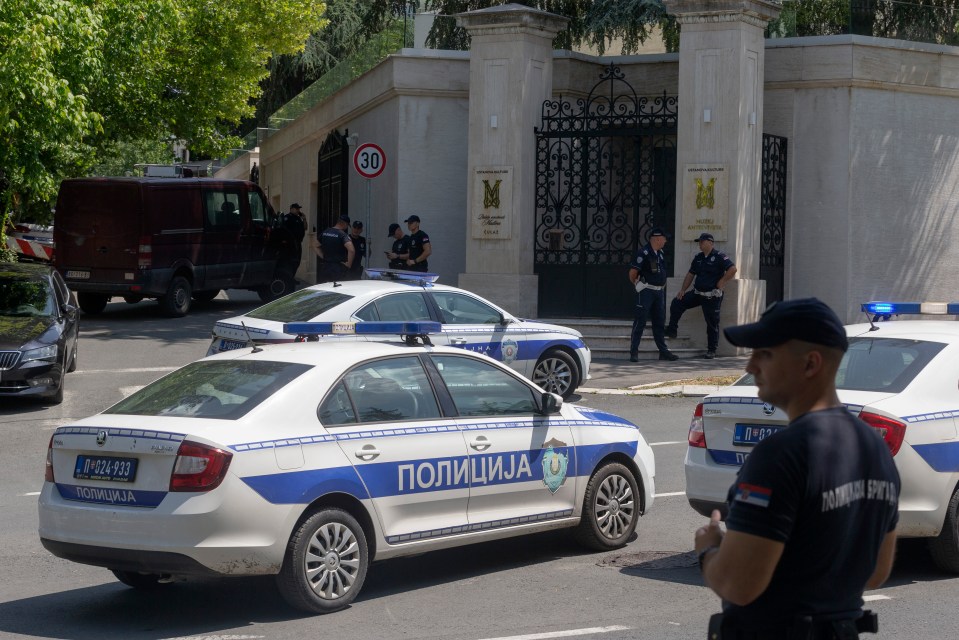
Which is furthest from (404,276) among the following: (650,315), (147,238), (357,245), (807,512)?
(807,512)

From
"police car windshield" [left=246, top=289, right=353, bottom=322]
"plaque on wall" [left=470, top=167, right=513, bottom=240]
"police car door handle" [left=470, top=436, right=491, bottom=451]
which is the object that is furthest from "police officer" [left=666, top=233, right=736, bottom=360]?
"police car door handle" [left=470, top=436, right=491, bottom=451]

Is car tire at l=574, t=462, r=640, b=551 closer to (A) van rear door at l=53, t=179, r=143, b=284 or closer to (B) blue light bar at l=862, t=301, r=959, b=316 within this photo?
(B) blue light bar at l=862, t=301, r=959, b=316

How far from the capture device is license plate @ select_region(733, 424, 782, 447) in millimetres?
7602

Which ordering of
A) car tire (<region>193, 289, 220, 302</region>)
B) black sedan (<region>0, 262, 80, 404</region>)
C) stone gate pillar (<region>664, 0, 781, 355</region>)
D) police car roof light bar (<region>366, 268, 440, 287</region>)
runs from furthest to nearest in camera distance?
car tire (<region>193, 289, 220, 302</region>), stone gate pillar (<region>664, 0, 781, 355</region>), police car roof light bar (<region>366, 268, 440, 287</region>), black sedan (<region>0, 262, 80, 404</region>)

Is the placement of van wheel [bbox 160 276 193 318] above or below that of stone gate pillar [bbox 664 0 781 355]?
below

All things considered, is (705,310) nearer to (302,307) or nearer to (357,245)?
(357,245)

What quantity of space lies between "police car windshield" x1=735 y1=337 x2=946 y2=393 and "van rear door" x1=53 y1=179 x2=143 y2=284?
53.7 ft

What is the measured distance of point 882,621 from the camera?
267 inches

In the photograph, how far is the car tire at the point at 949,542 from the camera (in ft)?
24.8

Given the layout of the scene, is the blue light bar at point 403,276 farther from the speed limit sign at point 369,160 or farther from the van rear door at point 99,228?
the van rear door at point 99,228

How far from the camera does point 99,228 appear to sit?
2269 cm

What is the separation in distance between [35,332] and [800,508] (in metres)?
12.9

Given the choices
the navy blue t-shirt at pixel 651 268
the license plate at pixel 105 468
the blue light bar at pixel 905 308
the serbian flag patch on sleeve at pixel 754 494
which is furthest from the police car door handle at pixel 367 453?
the navy blue t-shirt at pixel 651 268

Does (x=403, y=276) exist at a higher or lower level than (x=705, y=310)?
higher
